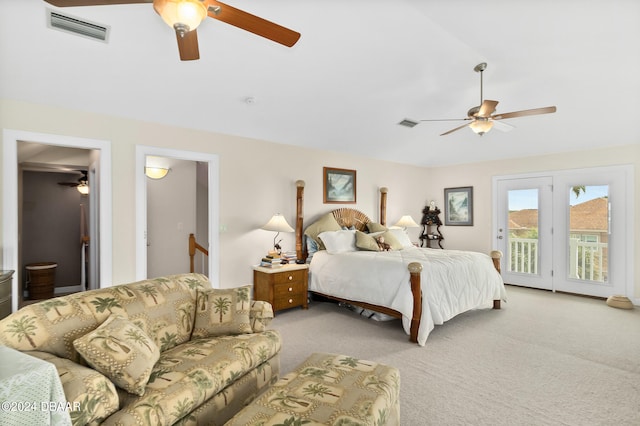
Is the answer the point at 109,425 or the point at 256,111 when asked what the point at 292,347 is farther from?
the point at 256,111

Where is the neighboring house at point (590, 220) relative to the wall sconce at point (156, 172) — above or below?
below

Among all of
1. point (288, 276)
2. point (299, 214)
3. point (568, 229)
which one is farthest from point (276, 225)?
point (568, 229)

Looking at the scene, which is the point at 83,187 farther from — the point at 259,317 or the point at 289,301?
the point at 259,317

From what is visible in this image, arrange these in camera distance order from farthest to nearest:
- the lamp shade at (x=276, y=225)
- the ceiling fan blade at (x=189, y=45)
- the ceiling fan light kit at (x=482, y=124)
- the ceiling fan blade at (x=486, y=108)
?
1. the lamp shade at (x=276, y=225)
2. the ceiling fan light kit at (x=482, y=124)
3. the ceiling fan blade at (x=486, y=108)
4. the ceiling fan blade at (x=189, y=45)

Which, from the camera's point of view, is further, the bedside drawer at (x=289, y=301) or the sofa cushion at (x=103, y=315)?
the bedside drawer at (x=289, y=301)

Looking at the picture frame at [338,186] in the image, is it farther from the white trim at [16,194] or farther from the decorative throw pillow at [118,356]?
the decorative throw pillow at [118,356]

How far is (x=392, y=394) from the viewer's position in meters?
1.76

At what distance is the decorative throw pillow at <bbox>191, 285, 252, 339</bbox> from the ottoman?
650 mm

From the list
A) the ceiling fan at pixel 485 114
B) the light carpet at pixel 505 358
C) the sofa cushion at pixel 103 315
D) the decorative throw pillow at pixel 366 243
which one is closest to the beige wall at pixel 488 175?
the light carpet at pixel 505 358

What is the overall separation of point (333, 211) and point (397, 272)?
203 centimetres

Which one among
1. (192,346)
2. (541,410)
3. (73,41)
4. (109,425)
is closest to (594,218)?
(541,410)

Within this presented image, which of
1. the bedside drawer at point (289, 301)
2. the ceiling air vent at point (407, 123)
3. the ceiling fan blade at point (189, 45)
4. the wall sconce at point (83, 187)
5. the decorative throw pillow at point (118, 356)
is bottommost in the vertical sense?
the bedside drawer at point (289, 301)

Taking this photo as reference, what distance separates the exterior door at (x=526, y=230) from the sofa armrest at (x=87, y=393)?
21.0 ft

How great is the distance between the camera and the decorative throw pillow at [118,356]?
159 centimetres
